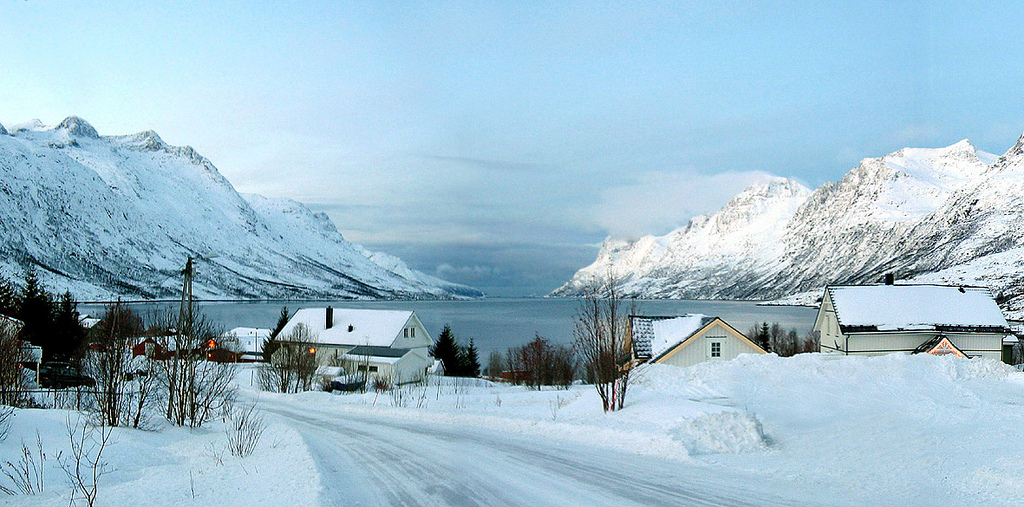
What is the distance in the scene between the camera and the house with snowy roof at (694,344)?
39656 mm

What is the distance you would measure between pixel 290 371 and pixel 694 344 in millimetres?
27738

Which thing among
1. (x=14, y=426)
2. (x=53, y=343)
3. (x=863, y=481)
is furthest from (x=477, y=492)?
(x=53, y=343)

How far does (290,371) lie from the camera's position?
41.1m

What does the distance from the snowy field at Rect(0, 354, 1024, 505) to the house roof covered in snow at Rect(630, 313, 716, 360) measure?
1702 cm

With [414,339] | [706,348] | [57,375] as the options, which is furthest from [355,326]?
[706,348]

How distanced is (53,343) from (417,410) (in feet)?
132

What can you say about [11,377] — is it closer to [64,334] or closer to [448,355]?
[64,334]

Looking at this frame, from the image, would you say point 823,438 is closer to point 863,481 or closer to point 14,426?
point 863,481

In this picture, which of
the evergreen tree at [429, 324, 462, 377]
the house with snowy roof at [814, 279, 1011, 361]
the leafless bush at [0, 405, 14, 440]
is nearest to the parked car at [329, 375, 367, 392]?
the evergreen tree at [429, 324, 462, 377]

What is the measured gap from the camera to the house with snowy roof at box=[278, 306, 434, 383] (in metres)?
54.7

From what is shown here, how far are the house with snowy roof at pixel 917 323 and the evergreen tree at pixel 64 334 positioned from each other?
188 feet

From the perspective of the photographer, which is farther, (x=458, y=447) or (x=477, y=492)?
(x=458, y=447)

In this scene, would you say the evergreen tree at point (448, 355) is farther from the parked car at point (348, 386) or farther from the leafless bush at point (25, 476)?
the leafless bush at point (25, 476)

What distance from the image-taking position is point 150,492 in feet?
32.7
